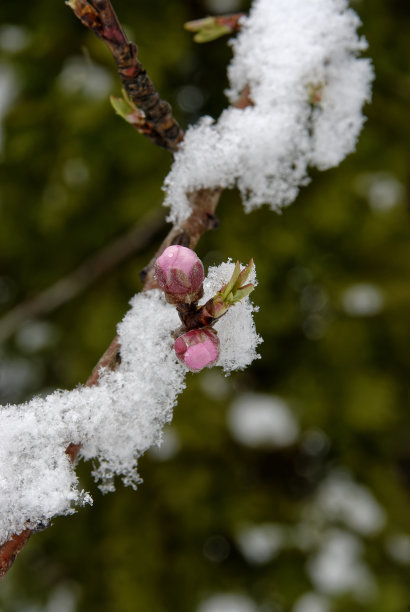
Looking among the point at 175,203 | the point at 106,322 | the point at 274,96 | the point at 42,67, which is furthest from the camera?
the point at 106,322

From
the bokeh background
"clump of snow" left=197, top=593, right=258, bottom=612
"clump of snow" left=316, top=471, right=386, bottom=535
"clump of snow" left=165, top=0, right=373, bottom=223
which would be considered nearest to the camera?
"clump of snow" left=165, top=0, right=373, bottom=223

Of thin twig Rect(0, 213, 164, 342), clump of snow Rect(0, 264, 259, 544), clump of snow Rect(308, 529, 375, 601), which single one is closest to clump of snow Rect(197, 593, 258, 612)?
clump of snow Rect(308, 529, 375, 601)

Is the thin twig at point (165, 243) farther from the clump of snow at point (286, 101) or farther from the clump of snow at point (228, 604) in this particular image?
the clump of snow at point (228, 604)

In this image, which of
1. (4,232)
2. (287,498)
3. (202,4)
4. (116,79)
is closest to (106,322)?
(4,232)

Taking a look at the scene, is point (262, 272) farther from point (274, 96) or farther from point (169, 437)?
point (274, 96)

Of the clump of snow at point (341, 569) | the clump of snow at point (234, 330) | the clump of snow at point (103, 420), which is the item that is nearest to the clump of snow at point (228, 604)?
the clump of snow at point (341, 569)

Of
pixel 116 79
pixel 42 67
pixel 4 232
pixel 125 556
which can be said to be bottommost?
pixel 125 556

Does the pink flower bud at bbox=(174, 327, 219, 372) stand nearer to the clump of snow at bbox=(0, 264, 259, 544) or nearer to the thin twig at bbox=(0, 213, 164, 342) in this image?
the clump of snow at bbox=(0, 264, 259, 544)
